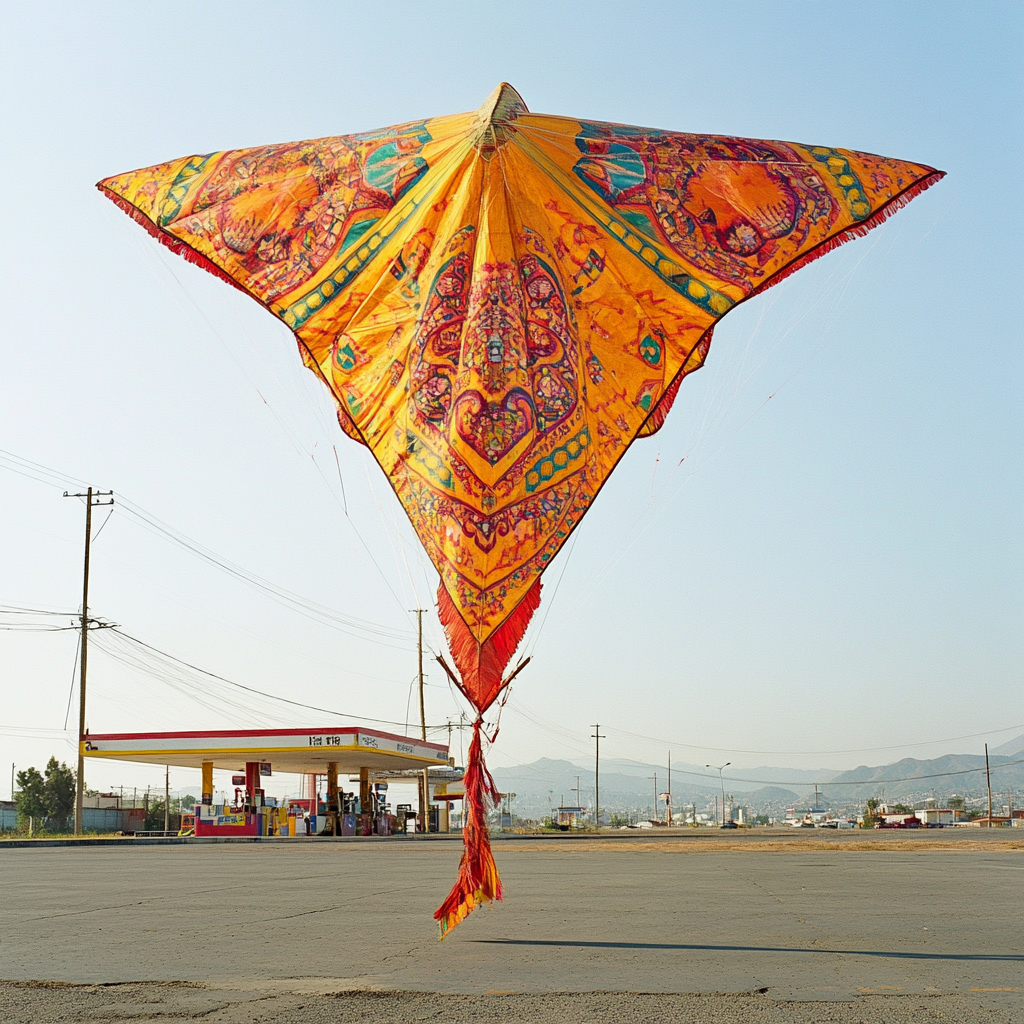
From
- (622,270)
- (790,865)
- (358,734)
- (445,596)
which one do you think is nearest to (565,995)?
(445,596)

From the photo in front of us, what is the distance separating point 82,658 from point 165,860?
23.2m

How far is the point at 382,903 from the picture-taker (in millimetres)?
9898

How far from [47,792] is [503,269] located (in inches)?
2921

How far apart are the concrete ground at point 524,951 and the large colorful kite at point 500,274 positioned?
4.16ft

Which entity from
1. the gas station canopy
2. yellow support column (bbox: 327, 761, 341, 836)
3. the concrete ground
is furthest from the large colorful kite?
yellow support column (bbox: 327, 761, 341, 836)

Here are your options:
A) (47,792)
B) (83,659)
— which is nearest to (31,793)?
(47,792)

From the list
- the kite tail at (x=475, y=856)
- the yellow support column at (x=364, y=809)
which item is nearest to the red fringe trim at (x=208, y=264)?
the kite tail at (x=475, y=856)

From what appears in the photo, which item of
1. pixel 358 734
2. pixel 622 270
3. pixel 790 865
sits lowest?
pixel 790 865

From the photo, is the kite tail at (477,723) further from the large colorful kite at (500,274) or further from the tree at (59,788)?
the tree at (59,788)

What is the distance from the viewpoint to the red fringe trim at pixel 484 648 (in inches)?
265

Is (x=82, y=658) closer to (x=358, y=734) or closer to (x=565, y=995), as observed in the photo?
(x=358, y=734)

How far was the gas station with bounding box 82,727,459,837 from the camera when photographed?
37.0 meters

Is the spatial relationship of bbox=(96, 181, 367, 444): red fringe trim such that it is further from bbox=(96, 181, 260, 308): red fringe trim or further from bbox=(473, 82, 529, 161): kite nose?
bbox=(473, 82, 529, 161): kite nose

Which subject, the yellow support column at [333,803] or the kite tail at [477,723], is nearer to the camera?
the kite tail at [477,723]
